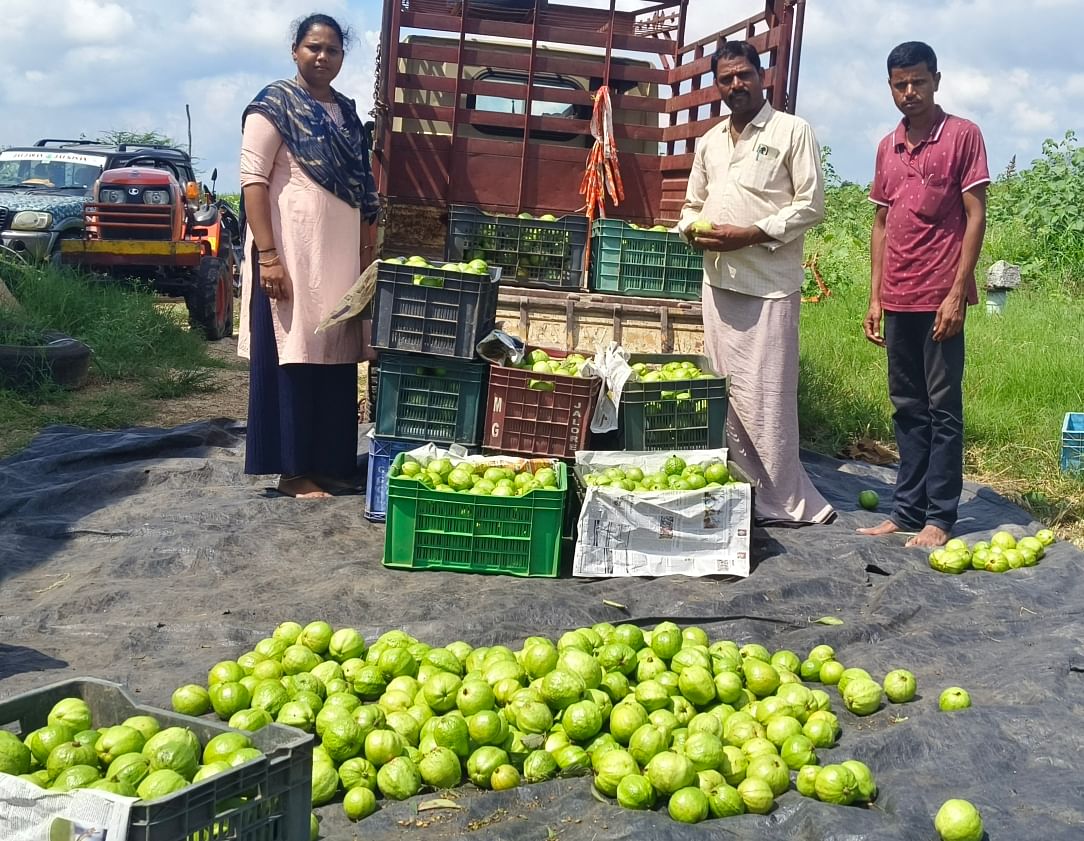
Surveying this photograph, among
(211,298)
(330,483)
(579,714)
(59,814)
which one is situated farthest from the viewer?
(211,298)

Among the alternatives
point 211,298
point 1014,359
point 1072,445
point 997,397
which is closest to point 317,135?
point 1072,445

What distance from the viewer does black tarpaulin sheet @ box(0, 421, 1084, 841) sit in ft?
9.97

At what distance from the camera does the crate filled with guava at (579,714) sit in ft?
10.2

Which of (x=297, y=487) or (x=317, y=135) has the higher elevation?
(x=317, y=135)

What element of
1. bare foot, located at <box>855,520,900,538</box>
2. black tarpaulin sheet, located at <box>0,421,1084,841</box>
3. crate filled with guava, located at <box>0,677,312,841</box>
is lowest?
black tarpaulin sheet, located at <box>0,421,1084,841</box>

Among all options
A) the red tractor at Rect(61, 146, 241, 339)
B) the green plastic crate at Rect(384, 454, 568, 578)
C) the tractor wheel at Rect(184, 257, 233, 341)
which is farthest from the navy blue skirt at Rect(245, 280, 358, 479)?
the tractor wheel at Rect(184, 257, 233, 341)

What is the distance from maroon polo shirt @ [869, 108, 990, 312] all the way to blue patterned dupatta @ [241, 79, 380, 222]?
2.92m

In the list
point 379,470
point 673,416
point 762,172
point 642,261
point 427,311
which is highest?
point 762,172

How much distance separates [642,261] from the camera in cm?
780

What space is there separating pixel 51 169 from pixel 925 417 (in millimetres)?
13414

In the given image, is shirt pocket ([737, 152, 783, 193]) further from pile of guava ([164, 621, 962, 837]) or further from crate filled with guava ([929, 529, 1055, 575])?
pile of guava ([164, 621, 962, 837])

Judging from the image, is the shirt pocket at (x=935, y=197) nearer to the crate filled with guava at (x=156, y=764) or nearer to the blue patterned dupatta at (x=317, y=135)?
the blue patterned dupatta at (x=317, y=135)

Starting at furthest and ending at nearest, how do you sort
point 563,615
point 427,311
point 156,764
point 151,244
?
point 151,244 < point 427,311 < point 563,615 < point 156,764

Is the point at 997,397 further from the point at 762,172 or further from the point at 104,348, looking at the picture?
the point at 104,348
